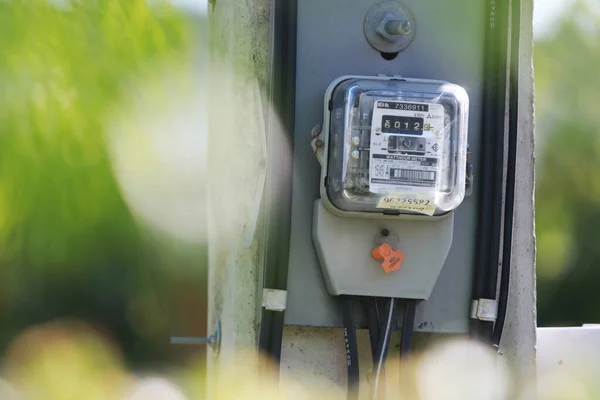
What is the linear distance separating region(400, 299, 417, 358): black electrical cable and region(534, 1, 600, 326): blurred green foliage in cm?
567

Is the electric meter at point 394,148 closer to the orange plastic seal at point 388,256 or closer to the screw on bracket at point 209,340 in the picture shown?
the orange plastic seal at point 388,256

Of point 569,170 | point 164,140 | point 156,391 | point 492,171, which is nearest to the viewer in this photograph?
point 492,171

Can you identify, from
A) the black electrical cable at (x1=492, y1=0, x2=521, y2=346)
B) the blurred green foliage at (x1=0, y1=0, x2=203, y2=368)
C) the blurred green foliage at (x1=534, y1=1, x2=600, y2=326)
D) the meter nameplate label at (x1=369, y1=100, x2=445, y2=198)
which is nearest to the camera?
the meter nameplate label at (x1=369, y1=100, x2=445, y2=198)

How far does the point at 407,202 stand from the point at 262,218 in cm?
24

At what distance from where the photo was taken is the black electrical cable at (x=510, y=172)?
1.38 metres

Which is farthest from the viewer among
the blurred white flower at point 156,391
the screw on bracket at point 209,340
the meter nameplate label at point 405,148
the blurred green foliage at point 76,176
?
the blurred white flower at point 156,391

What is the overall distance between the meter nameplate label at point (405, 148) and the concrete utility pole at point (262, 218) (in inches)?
6.1

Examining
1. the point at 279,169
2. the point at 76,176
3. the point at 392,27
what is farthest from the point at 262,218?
the point at 76,176

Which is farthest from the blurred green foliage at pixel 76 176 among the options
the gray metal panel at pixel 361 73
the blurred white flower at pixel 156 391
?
the gray metal panel at pixel 361 73

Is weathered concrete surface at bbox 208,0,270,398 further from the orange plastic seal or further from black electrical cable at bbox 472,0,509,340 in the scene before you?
black electrical cable at bbox 472,0,509,340

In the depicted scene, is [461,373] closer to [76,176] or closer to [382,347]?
[382,347]

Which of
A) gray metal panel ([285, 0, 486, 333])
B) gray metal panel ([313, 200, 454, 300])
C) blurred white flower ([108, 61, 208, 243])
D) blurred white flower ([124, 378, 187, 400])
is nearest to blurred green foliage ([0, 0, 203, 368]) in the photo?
blurred white flower ([108, 61, 208, 243])

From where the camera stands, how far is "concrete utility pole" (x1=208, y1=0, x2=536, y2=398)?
1.40 m

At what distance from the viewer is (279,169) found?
136 cm
